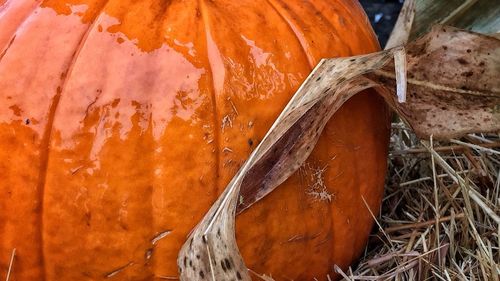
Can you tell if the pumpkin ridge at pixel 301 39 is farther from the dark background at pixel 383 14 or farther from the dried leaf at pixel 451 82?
the dark background at pixel 383 14

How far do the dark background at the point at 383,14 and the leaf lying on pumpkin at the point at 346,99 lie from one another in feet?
6.22

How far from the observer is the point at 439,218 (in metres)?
1.70

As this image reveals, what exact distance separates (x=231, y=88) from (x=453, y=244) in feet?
2.24

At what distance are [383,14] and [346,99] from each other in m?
2.08

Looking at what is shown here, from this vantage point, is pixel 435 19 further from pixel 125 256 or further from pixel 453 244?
pixel 125 256

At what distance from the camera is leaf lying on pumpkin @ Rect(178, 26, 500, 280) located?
4.10ft

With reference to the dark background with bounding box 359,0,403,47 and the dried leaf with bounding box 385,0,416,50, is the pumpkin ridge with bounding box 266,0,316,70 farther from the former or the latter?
the dark background with bounding box 359,0,403,47

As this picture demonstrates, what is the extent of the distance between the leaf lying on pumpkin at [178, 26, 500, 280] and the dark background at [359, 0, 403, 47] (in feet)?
6.22

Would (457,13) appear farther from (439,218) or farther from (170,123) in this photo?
(170,123)

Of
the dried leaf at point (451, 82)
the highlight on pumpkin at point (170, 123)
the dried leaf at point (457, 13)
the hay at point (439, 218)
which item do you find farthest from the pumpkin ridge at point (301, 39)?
the dried leaf at point (457, 13)

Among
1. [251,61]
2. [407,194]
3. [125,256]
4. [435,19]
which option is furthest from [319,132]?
[435,19]

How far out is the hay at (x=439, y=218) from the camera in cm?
160

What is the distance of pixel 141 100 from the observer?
1.35 metres

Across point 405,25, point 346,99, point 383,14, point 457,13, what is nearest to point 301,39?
point 346,99
